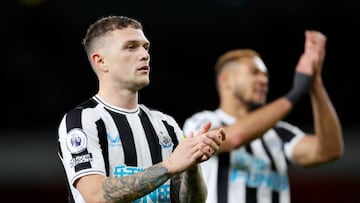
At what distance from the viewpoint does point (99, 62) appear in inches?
127

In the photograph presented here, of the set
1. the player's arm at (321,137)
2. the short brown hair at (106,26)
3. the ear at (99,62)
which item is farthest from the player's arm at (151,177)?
the player's arm at (321,137)

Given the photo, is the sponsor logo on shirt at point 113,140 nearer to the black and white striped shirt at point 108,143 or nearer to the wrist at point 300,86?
the black and white striped shirt at point 108,143

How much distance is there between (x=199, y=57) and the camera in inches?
410

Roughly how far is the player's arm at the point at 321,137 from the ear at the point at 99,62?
1.73 m

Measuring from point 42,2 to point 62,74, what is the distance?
4.25 ft

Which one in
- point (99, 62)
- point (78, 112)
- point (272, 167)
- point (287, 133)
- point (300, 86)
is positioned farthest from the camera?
point (287, 133)

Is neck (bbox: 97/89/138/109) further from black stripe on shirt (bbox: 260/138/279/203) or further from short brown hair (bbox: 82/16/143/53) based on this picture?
black stripe on shirt (bbox: 260/138/279/203)

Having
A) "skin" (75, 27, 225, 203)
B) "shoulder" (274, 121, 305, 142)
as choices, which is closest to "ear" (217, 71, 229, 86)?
"shoulder" (274, 121, 305, 142)

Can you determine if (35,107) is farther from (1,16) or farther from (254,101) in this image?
(254,101)

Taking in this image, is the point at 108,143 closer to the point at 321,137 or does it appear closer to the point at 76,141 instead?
the point at 76,141

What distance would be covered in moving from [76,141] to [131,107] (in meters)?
0.31

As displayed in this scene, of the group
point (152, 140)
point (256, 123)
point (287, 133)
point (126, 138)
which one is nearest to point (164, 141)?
point (152, 140)

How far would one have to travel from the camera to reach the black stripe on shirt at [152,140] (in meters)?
3.18

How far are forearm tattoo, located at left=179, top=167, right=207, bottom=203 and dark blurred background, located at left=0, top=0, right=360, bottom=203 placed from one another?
5405 mm
